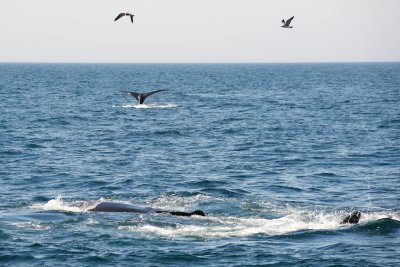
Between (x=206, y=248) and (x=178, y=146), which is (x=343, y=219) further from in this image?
(x=178, y=146)

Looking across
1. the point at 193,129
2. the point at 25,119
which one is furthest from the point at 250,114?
the point at 25,119

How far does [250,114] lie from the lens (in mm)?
82875

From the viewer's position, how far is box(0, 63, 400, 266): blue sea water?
83.6 ft

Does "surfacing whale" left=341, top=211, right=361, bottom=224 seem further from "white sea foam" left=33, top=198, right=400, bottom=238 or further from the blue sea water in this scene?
the blue sea water

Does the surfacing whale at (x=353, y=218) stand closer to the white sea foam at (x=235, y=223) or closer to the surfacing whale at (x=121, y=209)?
the white sea foam at (x=235, y=223)

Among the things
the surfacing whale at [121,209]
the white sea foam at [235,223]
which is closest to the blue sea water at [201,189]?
the white sea foam at [235,223]

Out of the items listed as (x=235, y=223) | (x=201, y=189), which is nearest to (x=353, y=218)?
(x=235, y=223)

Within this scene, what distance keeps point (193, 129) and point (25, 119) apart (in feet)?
61.0

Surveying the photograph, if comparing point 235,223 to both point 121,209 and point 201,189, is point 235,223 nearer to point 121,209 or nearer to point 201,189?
point 121,209

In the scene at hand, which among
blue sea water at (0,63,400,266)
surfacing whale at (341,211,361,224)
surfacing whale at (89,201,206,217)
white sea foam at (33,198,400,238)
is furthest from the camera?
surfacing whale at (89,201,206,217)

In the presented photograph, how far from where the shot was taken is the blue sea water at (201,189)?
25484mm

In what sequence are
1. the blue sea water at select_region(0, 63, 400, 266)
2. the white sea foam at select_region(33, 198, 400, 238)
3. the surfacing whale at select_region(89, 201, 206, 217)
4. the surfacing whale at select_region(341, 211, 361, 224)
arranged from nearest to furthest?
1. the blue sea water at select_region(0, 63, 400, 266)
2. the white sea foam at select_region(33, 198, 400, 238)
3. the surfacing whale at select_region(341, 211, 361, 224)
4. the surfacing whale at select_region(89, 201, 206, 217)

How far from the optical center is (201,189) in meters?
37.2

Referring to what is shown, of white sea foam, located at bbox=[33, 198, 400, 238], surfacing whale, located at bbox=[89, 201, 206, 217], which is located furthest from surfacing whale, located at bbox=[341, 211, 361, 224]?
surfacing whale, located at bbox=[89, 201, 206, 217]
